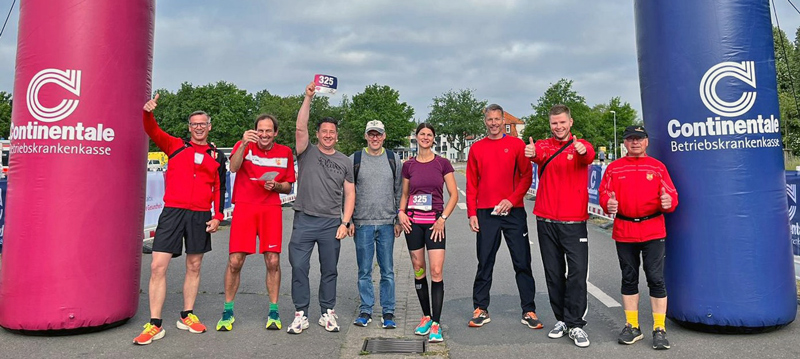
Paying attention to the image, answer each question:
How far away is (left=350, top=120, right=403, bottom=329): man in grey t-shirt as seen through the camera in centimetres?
480

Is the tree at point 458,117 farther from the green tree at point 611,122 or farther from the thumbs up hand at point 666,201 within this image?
the thumbs up hand at point 666,201

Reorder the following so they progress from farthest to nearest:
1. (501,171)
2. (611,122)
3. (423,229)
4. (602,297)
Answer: (611,122) → (602,297) → (501,171) → (423,229)

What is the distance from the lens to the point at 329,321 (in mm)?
4730

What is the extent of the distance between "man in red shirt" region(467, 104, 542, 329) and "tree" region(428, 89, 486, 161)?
96454 mm

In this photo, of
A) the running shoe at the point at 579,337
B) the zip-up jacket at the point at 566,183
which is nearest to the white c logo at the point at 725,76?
the zip-up jacket at the point at 566,183

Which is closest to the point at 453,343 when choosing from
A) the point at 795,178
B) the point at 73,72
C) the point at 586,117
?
the point at 73,72

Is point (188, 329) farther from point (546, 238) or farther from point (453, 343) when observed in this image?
point (546, 238)

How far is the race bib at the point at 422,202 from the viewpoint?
15.2 ft

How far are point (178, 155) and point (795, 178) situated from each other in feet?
24.5

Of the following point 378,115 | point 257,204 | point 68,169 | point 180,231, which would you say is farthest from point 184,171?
point 378,115

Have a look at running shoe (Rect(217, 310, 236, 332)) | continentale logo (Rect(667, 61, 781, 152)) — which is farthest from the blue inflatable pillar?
running shoe (Rect(217, 310, 236, 332))

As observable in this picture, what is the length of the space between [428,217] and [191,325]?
221 centimetres

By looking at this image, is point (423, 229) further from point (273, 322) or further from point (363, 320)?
point (273, 322)

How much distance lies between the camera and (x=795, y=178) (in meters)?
7.13
